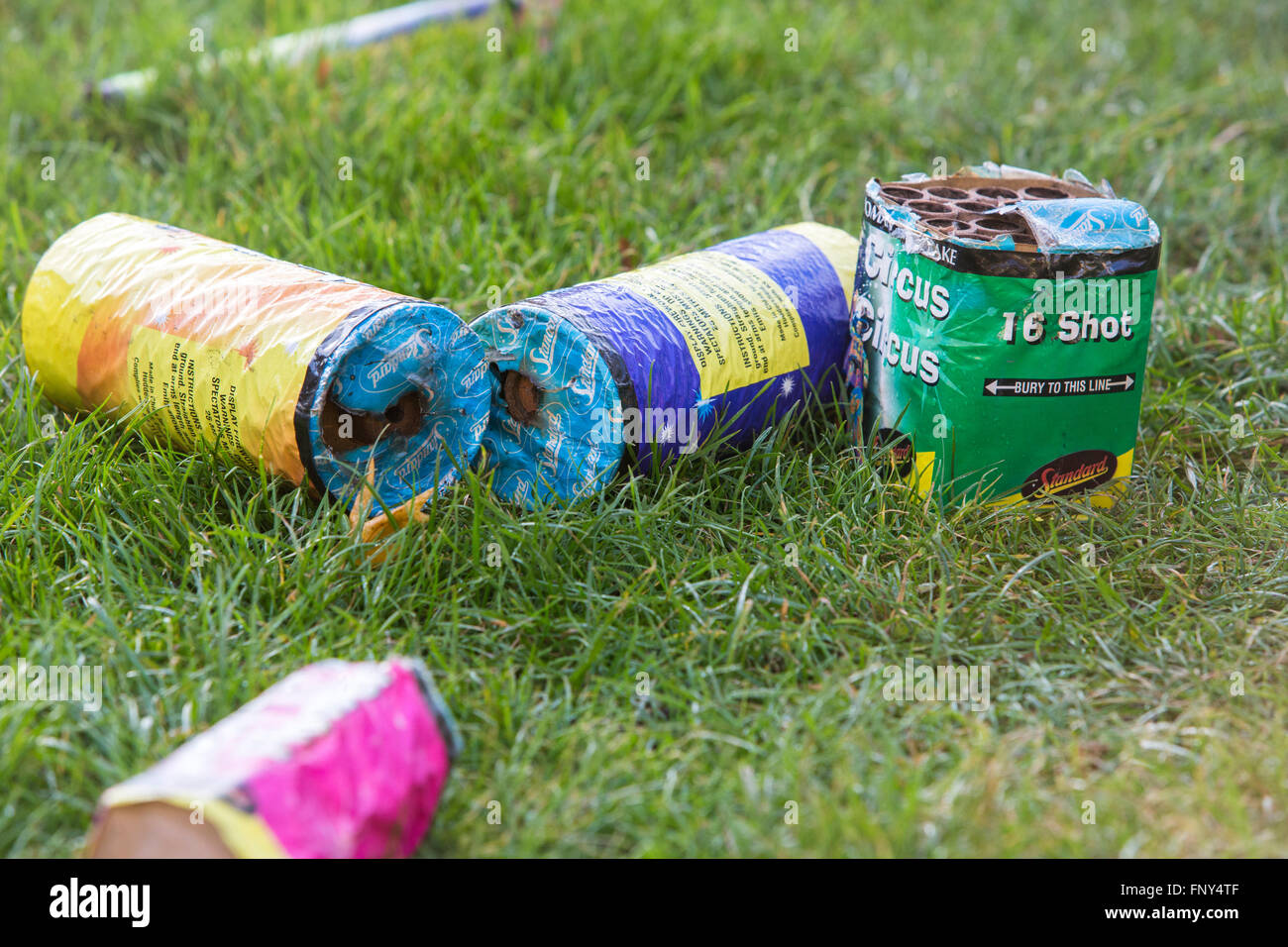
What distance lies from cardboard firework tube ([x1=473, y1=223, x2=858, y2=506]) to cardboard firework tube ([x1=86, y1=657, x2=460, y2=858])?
0.79 metres

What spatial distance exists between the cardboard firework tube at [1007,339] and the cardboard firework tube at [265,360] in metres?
0.90

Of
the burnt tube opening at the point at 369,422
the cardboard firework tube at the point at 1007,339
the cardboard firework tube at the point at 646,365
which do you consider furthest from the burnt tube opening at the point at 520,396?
the cardboard firework tube at the point at 1007,339

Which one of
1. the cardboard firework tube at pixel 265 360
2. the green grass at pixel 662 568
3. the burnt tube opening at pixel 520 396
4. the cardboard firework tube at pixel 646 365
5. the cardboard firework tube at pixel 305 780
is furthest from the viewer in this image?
the burnt tube opening at pixel 520 396

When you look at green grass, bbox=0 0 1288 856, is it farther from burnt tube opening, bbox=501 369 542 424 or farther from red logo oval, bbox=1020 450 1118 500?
burnt tube opening, bbox=501 369 542 424

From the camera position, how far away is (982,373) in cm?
242

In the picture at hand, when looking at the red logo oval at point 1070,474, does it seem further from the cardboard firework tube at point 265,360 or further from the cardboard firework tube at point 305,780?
the cardboard firework tube at point 305,780

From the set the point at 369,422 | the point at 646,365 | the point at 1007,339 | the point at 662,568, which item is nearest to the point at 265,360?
the point at 369,422

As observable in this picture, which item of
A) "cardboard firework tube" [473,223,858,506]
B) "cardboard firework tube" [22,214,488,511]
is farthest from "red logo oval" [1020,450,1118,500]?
"cardboard firework tube" [22,214,488,511]

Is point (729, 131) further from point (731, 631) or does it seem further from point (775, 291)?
point (731, 631)

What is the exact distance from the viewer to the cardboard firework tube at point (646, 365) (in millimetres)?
2420

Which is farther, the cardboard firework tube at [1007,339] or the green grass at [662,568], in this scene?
the cardboard firework tube at [1007,339]
